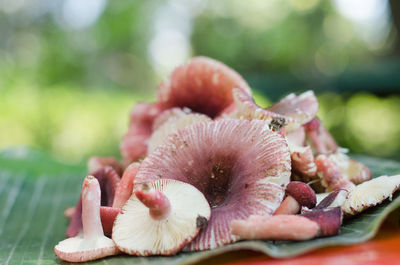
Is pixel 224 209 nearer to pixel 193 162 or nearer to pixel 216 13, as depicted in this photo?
pixel 193 162

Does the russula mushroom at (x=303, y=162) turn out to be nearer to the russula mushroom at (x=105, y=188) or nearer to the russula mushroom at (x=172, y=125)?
the russula mushroom at (x=172, y=125)

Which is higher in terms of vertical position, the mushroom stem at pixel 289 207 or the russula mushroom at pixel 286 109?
the russula mushroom at pixel 286 109

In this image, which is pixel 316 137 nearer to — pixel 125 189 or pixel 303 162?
pixel 303 162

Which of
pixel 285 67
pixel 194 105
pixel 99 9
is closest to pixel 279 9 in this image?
pixel 285 67

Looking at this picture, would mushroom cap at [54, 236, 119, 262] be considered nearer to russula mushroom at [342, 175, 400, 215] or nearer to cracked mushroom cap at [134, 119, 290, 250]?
cracked mushroom cap at [134, 119, 290, 250]

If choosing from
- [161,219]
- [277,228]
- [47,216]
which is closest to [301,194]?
[277,228]

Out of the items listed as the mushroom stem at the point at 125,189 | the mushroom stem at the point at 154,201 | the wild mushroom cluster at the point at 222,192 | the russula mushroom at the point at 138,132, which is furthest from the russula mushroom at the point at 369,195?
the russula mushroom at the point at 138,132
